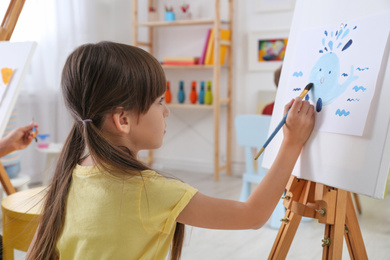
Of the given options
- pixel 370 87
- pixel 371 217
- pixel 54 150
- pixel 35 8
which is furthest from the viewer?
pixel 35 8

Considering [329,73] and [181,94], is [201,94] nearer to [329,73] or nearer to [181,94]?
[181,94]

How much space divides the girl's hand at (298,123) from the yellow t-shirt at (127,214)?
0.95ft

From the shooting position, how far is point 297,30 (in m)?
1.33

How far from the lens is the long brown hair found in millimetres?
939

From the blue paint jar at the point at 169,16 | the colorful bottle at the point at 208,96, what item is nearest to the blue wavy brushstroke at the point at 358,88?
the colorful bottle at the point at 208,96

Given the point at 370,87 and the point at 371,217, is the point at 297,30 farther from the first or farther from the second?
the point at 371,217

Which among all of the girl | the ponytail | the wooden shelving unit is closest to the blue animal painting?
the girl

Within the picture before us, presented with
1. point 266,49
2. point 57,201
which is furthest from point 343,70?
point 266,49

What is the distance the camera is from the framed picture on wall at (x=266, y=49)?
11.9 feet

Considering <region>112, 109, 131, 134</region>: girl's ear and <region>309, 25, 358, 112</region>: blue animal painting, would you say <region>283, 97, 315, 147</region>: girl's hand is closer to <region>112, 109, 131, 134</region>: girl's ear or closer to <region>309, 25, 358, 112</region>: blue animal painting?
<region>309, 25, 358, 112</region>: blue animal painting

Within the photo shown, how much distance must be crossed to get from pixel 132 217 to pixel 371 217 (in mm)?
2171

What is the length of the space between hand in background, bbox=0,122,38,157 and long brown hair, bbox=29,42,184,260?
2.52 ft

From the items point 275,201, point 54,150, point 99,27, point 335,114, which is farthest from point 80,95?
point 99,27

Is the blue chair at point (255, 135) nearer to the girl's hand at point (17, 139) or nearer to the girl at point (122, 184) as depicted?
the girl's hand at point (17, 139)
